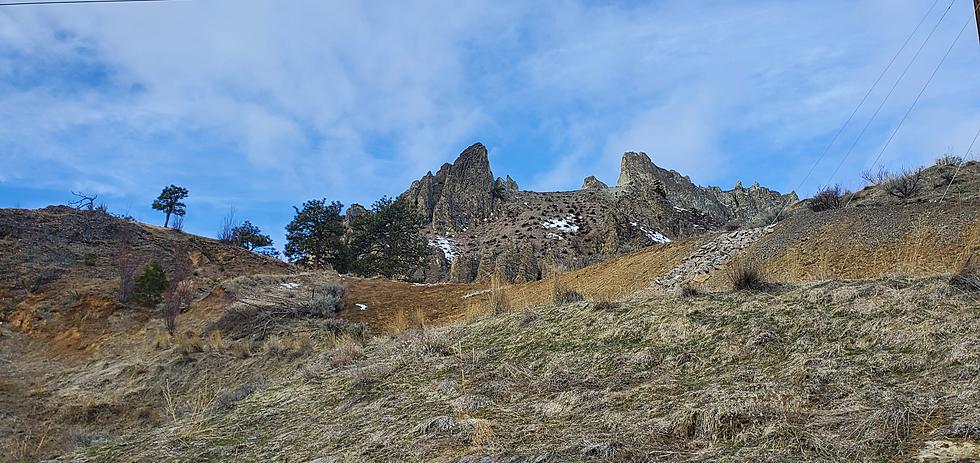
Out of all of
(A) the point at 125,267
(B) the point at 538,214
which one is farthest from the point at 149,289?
(B) the point at 538,214

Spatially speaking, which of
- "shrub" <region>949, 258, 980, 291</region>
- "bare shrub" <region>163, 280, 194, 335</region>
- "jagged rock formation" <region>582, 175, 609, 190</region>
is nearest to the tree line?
"bare shrub" <region>163, 280, 194, 335</region>

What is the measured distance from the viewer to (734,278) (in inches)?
308

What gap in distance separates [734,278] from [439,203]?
212 ft

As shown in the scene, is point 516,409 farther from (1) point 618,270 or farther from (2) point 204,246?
(2) point 204,246

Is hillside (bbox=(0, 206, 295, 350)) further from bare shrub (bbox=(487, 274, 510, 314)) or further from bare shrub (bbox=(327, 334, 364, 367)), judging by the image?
bare shrub (bbox=(487, 274, 510, 314))

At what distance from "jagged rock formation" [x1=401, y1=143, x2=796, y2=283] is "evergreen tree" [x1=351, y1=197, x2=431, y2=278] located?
579 cm

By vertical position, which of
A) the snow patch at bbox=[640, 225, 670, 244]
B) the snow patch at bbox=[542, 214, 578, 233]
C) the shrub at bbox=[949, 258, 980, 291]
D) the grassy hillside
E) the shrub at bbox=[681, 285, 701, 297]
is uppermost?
the snow patch at bbox=[542, 214, 578, 233]

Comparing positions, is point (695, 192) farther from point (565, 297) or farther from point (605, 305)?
point (605, 305)

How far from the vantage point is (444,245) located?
207 ft

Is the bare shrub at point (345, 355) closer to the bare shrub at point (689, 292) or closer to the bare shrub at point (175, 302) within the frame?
the bare shrub at point (689, 292)

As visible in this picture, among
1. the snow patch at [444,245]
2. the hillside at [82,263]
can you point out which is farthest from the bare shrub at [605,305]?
the snow patch at [444,245]

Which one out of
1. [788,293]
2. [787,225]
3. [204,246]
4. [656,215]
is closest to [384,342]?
[788,293]

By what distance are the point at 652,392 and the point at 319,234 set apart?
113ft

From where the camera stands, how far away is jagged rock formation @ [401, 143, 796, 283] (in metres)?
52.3
